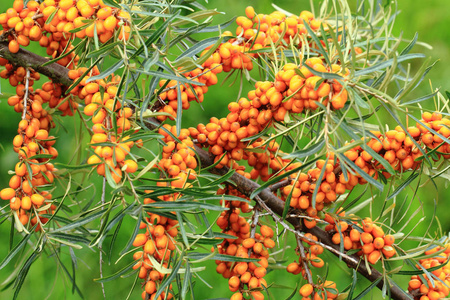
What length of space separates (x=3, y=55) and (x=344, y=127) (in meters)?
0.38

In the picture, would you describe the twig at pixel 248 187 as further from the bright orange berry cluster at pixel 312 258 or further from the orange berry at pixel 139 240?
the orange berry at pixel 139 240

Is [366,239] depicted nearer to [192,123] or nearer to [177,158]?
[177,158]

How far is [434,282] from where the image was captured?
1.70ft

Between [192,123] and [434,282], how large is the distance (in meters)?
0.73

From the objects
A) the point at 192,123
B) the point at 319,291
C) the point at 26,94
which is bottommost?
the point at 192,123

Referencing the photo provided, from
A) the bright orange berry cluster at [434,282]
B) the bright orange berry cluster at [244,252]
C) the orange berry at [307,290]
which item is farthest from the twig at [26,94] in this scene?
the bright orange berry cluster at [434,282]

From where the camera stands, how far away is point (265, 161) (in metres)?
0.56

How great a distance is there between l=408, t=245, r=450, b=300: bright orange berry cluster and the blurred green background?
0.86 ft

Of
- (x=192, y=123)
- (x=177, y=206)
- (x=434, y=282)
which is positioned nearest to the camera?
(x=177, y=206)

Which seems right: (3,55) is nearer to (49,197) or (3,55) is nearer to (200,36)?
(49,197)

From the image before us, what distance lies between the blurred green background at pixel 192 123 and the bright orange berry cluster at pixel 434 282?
0.26 metres

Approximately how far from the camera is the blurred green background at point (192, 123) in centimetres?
98

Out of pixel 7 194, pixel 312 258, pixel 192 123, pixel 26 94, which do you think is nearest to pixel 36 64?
pixel 26 94

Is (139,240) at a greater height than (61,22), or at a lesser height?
lesser
